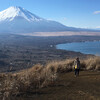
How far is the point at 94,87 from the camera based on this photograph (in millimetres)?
5336

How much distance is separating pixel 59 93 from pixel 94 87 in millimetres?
A: 1123

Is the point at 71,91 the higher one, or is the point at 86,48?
the point at 71,91

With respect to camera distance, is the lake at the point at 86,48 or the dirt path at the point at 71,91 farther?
the lake at the point at 86,48

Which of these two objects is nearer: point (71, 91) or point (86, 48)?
point (71, 91)

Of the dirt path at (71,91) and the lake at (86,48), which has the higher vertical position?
the dirt path at (71,91)

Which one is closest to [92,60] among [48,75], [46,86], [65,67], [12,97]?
[65,67]

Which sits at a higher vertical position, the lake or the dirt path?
the dirt path

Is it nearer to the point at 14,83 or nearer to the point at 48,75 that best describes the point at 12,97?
the point at 14,83

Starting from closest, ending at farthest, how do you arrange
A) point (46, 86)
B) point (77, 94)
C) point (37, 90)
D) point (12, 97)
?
point (12, 97)
point (77, 94)
point (37, 90)
point (46, 86)

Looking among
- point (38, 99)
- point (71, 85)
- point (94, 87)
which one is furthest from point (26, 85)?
point (94, 87)

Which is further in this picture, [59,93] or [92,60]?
[92,60]

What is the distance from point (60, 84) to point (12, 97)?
1.86 m

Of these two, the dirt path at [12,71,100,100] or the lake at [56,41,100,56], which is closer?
the dirt path at [12,71,100,100]

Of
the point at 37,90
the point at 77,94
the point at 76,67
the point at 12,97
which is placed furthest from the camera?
the point at 76,67
